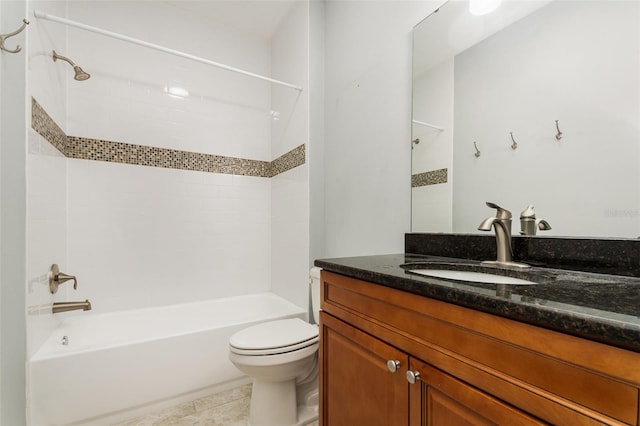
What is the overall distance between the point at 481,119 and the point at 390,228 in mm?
660

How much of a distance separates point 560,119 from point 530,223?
0.35 meters

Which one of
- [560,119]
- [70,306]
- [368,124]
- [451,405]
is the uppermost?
[368,124]

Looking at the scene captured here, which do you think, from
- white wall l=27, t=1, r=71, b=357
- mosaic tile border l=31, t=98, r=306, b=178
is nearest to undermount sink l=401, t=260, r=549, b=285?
mosaic tile border l=31, t=98, r=306, b=178

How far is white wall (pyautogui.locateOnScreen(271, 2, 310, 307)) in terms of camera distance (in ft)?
6.85

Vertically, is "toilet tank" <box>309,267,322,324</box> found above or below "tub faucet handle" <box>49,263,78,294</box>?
below

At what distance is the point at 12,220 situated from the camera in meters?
1.18

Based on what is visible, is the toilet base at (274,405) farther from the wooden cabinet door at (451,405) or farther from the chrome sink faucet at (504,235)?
the chrome sink faucet at (504,235)

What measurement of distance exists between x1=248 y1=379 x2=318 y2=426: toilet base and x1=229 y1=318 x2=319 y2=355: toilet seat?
0.76ft

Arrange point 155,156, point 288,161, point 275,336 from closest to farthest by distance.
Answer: point 275,336, point 155,156, point 288,161

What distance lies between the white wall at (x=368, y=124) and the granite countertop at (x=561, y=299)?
757 mm

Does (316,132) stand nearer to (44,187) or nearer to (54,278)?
(44,187)

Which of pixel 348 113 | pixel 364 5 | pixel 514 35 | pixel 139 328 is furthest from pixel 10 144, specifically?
pixel 514 35

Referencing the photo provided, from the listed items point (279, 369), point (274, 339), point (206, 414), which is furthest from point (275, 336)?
point (206, 414)

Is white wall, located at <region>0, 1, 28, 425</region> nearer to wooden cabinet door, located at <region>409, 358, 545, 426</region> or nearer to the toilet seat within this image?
the toilet seat
